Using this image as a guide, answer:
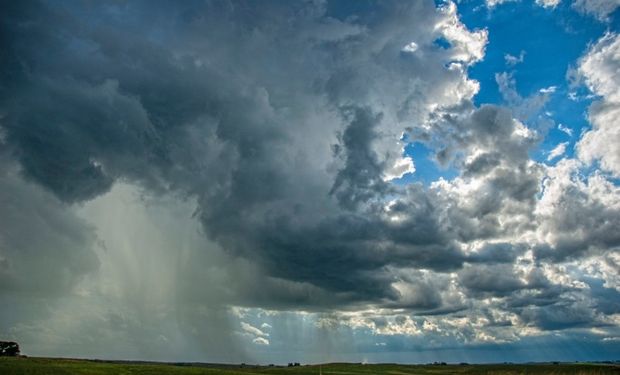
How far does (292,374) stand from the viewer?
596ft

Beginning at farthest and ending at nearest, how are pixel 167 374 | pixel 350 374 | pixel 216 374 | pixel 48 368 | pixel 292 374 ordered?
pixel 350 374 < pixel 292 374 < pixel 216 374 < pixel 167 374 < pixel 48 368

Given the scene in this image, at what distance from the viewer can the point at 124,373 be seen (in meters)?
118

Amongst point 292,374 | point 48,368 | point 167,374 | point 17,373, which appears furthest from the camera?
point 292,374

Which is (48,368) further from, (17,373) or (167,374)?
(167,374)

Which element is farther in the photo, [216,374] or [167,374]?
[216,374]

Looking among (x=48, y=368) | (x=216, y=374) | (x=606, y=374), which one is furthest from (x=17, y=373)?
(x=606, y=374)

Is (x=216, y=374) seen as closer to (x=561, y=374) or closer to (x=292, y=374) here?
(x=292, y=374)

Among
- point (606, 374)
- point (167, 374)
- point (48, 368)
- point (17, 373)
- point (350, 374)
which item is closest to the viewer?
point (17, 373)

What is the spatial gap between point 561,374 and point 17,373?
598 feet

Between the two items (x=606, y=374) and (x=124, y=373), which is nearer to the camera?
(x=124, y=373)

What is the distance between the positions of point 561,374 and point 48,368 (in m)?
176

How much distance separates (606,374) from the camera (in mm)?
158125

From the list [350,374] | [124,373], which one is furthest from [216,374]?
[350,374]

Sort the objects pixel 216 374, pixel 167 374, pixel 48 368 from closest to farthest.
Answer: pixel 48 368 < pixel 167 374 < pixel 216 374
